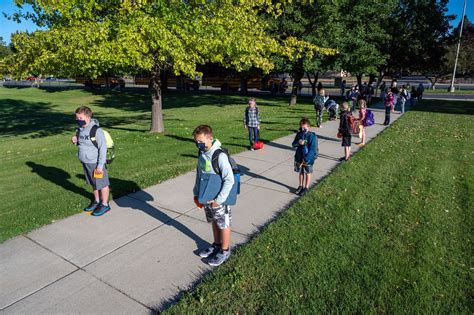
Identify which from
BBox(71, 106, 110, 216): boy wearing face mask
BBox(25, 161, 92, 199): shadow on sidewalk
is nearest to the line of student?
BBox(71, 106, 110, 216): boy wearing face mask

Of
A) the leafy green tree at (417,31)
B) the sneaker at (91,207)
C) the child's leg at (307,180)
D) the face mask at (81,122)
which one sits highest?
the leafy green tree at (417,31)

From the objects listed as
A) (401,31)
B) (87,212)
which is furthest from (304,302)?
(401,31)

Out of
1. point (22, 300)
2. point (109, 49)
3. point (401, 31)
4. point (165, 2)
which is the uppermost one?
point (401, 31)

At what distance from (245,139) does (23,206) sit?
283 inches

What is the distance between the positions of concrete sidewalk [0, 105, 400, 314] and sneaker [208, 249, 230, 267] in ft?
0.27

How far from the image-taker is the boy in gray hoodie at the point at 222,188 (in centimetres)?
363

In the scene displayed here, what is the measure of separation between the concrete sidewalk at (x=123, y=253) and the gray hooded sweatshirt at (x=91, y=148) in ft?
3.24

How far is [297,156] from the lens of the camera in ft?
20.7

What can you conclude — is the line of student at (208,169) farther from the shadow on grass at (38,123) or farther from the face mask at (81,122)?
the shadow on grass at (38,123)

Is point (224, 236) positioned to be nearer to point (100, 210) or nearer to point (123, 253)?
point (123, 253)

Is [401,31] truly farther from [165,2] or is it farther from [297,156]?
[297,156]

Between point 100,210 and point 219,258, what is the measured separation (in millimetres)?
2500

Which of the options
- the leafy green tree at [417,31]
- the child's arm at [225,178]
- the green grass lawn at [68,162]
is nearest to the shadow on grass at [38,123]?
the green grass lawn at [68,162]

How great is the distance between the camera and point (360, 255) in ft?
13.7
